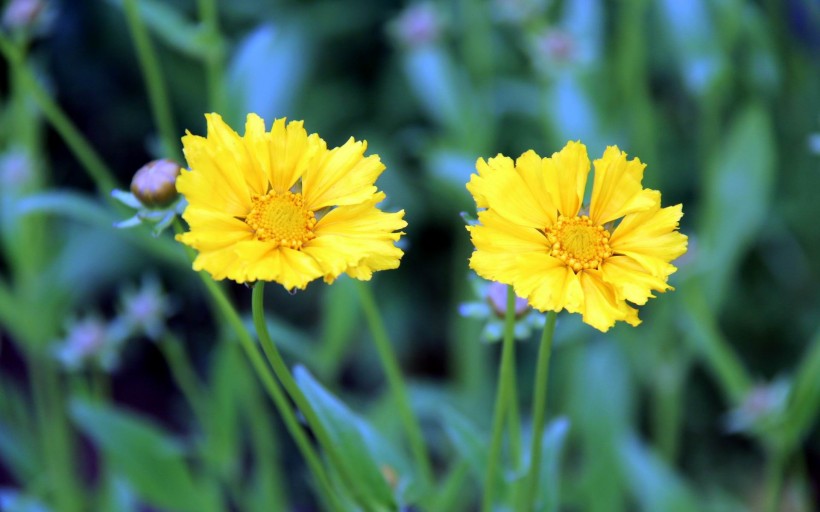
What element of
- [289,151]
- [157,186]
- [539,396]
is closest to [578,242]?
[539,396]

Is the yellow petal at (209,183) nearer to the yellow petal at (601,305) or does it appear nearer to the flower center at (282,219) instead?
the flower center at (282,219)

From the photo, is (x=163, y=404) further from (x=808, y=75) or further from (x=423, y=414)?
(x=808, y=75)

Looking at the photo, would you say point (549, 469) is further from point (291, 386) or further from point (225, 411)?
point (225, 411)

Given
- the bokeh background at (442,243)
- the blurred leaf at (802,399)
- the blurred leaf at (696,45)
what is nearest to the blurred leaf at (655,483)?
the bokeh background at (442,243)

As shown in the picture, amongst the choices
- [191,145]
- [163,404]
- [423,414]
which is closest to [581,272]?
[191,145]

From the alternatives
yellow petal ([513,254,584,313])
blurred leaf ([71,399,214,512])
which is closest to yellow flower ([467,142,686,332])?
yellow petal ([513,254,584,313])

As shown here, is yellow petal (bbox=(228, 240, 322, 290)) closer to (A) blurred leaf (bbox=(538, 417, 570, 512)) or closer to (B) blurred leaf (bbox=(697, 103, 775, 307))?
(A) blurred leaf (bbox=(538, 417, 570, 512))
